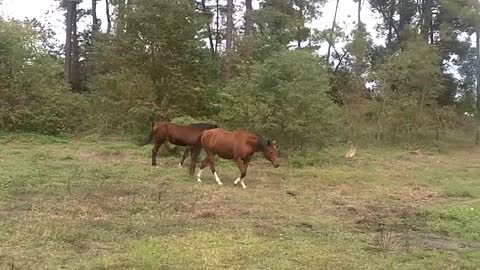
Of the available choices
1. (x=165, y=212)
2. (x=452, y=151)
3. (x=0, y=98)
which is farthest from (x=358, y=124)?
(x=165, y=212)

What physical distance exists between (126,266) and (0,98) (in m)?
16.5

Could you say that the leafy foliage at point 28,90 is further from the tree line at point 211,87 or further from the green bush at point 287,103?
the green bush at point 287,103

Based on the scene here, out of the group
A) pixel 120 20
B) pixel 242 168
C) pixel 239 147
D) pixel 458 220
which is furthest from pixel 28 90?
pixel 458 220

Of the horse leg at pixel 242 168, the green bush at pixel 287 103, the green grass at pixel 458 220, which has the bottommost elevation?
the green grass at pixel 458 220

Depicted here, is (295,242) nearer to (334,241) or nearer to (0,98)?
(334,241)

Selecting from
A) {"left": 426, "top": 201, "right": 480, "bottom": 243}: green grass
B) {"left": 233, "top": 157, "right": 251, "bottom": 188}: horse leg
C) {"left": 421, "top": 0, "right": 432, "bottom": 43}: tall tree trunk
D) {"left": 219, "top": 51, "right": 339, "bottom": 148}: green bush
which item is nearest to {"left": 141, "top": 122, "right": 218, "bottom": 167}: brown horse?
{"left": 233, "top": 157, "right": 251, "bottom": 188}: horse leg

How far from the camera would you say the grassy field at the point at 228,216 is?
6.74m

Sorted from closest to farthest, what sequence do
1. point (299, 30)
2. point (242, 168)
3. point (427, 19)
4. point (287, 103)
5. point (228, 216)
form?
point (228, 216) → point (242, 168) → point (287, 103) → point (299, 30) → point (427, 19)

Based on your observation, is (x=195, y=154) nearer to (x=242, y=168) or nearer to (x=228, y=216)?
(x=242, y=168)

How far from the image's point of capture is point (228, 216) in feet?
29.7

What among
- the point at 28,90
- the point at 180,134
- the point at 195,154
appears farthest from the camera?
the point at 28,90

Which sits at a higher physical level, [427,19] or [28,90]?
[427,19]

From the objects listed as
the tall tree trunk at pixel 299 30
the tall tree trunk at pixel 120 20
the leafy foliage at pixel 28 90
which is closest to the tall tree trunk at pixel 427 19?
the tall tree trunk at pixel 299 30

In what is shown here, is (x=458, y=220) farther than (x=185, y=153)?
No
